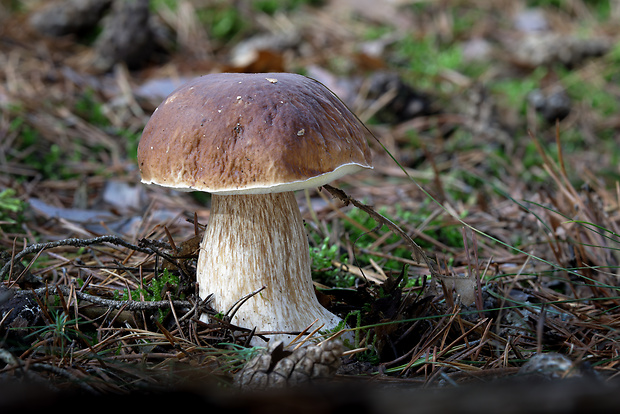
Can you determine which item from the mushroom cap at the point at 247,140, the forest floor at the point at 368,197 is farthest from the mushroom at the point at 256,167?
the forest floor at the point at 368,197

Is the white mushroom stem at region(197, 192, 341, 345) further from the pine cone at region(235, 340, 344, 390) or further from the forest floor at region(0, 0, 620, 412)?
the pine cone at region(235, 340, 344, 390)

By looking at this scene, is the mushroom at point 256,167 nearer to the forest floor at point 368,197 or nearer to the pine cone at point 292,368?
the forest floor at point 368,197

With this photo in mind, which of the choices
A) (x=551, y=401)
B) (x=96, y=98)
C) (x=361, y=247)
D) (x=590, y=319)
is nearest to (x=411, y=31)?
(x=96, y=98)

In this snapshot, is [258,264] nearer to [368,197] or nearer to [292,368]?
[292,368]

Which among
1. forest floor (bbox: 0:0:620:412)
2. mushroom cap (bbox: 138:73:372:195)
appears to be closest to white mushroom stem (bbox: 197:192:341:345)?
forest floor (bbox: 0:0:620:412)

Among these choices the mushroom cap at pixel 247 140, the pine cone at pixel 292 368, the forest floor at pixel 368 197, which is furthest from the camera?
the forest floor at pixel 368 197

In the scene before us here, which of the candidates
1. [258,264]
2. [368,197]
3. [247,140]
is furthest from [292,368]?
[368,197]

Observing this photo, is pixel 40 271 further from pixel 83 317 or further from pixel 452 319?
pixel 452 319
